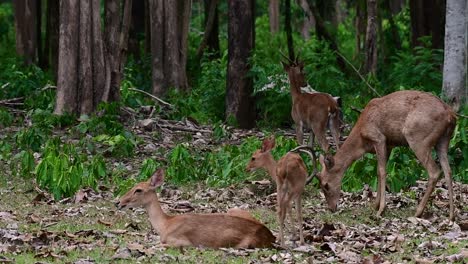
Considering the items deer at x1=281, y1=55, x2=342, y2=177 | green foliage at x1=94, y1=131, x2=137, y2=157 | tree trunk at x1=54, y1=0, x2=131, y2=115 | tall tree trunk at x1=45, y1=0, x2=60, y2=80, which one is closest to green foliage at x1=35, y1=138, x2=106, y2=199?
green foliage at x1=94, y1=131, x2=137, y2=157

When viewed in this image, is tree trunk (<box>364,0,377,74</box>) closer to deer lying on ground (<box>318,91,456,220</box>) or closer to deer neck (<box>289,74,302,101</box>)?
deer neck (<box>289,74,302,101</box>)

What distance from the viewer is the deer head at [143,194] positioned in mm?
10750

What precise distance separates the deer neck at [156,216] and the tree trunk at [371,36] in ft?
41.8

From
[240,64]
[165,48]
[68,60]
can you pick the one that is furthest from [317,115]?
[165,48]

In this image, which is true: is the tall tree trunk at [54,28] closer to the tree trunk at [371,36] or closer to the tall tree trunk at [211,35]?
the tall tree trunk at [211,35]

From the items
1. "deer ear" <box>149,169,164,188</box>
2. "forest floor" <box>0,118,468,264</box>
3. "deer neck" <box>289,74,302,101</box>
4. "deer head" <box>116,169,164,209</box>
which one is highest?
"deer neck" <box>289,74,302,101</box>

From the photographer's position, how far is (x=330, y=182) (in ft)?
42.4

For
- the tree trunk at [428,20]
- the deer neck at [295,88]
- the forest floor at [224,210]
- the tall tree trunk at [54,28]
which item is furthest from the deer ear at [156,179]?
the tall tree trunk at [54,28]

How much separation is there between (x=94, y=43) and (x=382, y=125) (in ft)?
26.2

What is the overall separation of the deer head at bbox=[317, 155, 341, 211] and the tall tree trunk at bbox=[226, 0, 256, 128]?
24.9 feet

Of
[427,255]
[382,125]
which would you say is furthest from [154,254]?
Answer: [382,125]

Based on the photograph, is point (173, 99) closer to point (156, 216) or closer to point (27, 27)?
point (27, 27)

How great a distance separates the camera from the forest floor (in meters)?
9.84

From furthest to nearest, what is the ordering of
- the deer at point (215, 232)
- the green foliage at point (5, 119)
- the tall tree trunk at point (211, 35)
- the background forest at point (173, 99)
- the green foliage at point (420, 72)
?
the tall tree trunk at point (211, 35), the green foliage at point (420, 72), the green foliage at point (5, 119), the background forest at point (173, 99), the deer at point (215, 232)
